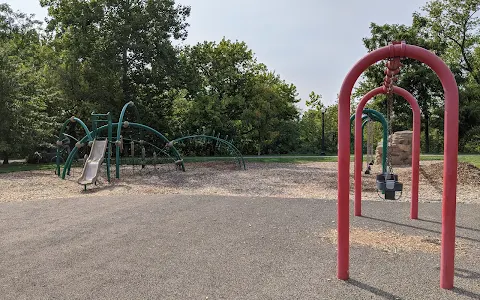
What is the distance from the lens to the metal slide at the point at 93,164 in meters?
10.2

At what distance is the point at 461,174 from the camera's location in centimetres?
1094

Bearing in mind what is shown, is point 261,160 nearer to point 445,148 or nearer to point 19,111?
point 19,111

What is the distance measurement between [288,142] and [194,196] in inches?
814

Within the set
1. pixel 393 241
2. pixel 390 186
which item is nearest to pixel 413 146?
pixel 390 186

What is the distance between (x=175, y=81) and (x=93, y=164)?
12398mm

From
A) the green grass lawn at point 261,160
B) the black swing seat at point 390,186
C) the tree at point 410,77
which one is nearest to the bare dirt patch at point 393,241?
the black swing seat at point 390,186

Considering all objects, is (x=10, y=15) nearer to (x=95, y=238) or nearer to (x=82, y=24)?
(x=82, y=24)

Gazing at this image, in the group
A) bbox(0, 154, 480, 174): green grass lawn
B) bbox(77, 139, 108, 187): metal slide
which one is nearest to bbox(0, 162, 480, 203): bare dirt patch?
bbox(77, 139, 108, 187): metal slide

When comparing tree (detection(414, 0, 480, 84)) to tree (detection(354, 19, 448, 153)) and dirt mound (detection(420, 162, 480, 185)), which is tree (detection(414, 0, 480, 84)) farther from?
dirt mound (detection(420, 162, 480, 185))

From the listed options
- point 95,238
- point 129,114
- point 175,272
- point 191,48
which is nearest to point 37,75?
point 129,114

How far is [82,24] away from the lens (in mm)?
21172

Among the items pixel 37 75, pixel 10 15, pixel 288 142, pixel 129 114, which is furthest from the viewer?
pixel 10 15

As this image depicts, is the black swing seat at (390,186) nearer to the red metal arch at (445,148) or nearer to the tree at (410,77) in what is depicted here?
the red metal arch at (445,148)

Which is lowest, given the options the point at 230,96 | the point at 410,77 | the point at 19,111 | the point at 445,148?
the point at 445,148
